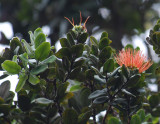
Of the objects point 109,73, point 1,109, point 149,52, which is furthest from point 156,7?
point 1,109

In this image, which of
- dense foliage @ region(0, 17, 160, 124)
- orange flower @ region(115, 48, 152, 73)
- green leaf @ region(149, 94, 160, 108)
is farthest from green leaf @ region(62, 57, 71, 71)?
green leaf @ region(149, 94, 160, 108)

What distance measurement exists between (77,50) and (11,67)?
24 centimetres

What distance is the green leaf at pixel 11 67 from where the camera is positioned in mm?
986

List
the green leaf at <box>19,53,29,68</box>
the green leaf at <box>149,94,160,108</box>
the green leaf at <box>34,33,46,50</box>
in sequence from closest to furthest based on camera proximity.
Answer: the green leaf at <box>19,53,29,68</box> → the green leaf at <box>34,33,46,50</box> → the green leaf at <box>149,94,160,108</box>

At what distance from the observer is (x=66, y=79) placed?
1.11 meters

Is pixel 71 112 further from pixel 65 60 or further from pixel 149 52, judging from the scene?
pixel 149 52

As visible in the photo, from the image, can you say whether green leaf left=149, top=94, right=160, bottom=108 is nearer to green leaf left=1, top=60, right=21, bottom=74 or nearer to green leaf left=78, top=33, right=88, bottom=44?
green leaf left=78, top=33, right=88, bottom=44

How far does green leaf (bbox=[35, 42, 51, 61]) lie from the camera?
3.35 feet

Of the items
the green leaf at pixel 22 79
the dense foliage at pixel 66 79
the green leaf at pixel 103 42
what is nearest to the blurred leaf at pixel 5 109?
the dense foliage at pixel 66 79

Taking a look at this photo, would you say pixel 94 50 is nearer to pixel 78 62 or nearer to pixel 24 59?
pixel 78 62

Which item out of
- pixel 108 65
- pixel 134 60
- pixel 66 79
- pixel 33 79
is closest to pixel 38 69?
pixel 33 79

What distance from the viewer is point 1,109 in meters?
1.07

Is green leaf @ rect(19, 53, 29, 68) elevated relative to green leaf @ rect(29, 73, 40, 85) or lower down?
elevated

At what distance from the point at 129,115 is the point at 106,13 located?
2.55m
